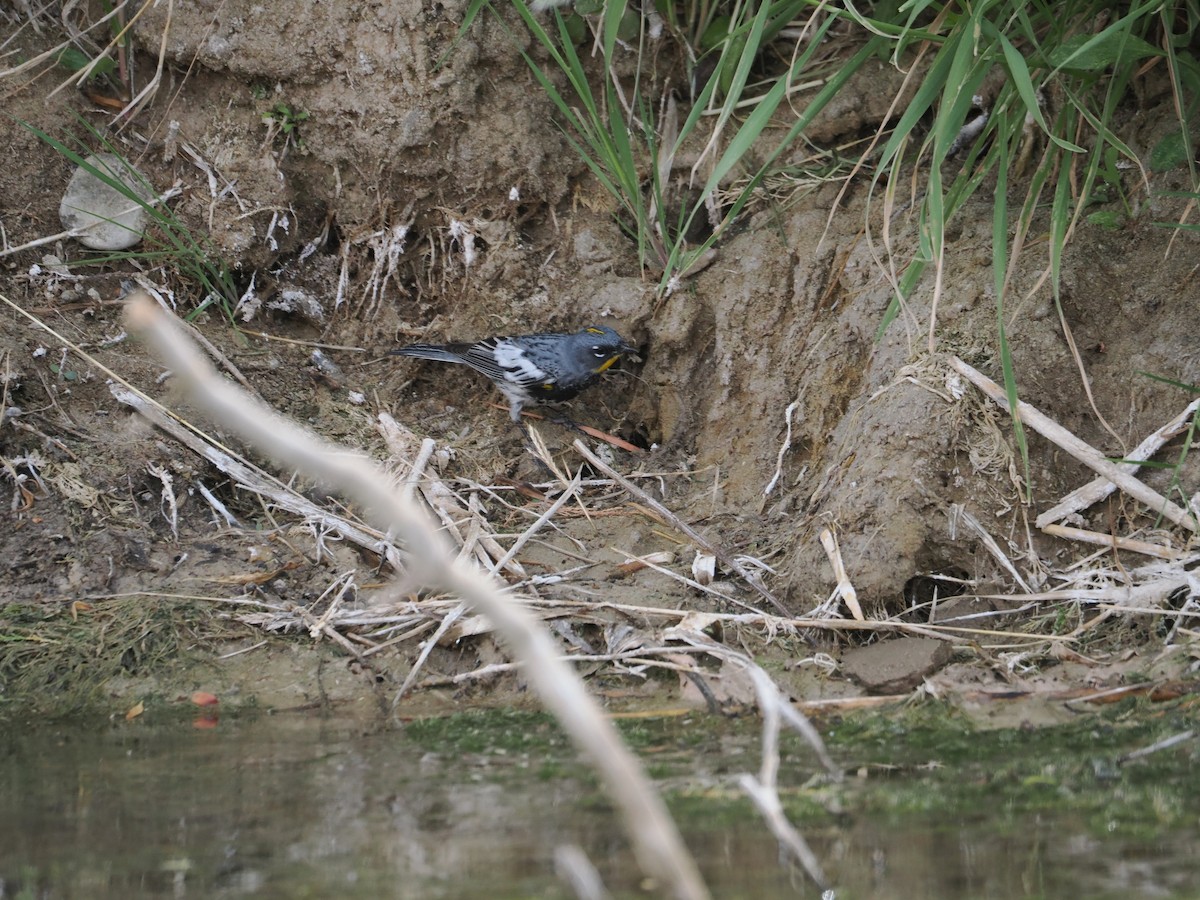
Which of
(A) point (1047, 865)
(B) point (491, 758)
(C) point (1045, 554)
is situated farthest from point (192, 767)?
(C) point (1045, 554)

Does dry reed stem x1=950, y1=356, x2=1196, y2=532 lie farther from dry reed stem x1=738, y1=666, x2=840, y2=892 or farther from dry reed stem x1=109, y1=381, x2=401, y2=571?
dry reed stem x1=109, y1=381, x2=401, y2=571

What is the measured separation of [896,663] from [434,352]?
9.93 ft

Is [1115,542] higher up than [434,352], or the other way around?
[1115,542]

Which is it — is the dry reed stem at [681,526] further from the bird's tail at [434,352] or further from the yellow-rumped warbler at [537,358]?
the bird's tail at [434,352]

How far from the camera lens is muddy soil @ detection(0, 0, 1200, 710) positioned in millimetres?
4363

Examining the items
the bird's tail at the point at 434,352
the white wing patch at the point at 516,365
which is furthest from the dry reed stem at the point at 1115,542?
the bird's tail at the point at 434,352

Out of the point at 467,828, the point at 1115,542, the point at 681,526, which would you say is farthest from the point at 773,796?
the point at 681,526

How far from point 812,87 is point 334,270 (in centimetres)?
259

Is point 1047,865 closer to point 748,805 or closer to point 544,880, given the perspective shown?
point 748,805

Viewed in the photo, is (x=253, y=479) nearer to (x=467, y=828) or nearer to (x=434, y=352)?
(x=434, y=352)

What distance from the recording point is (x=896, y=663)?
3936 millimetres

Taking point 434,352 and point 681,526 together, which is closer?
point 681,526

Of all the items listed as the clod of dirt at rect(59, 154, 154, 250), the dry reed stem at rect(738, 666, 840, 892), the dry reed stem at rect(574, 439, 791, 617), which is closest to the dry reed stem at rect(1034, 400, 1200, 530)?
the dry reed stem at rect(574, 439, 791, 617)

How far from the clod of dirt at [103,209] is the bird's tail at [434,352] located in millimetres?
1417
